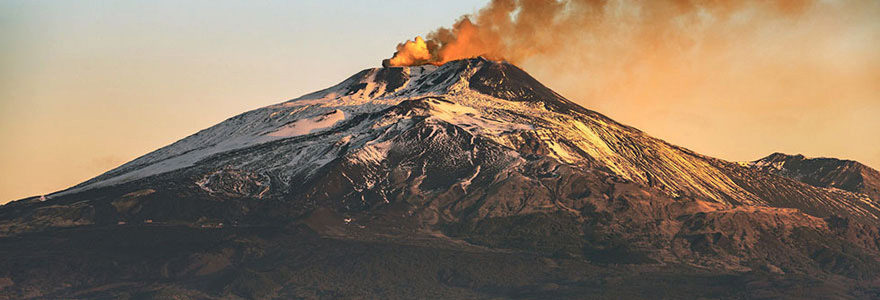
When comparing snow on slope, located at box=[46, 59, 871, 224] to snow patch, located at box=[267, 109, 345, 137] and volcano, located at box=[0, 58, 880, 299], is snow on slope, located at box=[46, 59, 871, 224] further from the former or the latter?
volcano, located at box=[0, 58, 880, 299]

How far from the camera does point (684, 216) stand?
173500mm

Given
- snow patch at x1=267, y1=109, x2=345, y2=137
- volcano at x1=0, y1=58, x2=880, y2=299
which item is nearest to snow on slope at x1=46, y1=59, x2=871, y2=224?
snow patch at x1=267, y1=109, x2=345, y2=137

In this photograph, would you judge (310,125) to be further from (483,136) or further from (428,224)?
(428,224)

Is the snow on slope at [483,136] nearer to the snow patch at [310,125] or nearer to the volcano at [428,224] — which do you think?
the snow patch at [310,125]

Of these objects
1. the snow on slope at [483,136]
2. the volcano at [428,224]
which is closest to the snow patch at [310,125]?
the snow on slope at [483,136]

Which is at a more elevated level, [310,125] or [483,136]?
[310,125]

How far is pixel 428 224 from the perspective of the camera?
167125mm

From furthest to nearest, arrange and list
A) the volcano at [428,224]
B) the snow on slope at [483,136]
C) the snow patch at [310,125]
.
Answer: the snow patch at [310,125] < the snow on slope at [483,136] < the volcano at [428,224]

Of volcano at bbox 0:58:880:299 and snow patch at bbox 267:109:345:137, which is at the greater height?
snow patch at bbox 267:109:345:137

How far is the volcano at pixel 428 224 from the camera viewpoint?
155 meters

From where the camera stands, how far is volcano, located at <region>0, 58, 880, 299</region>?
155 m

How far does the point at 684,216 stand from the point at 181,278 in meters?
71.6

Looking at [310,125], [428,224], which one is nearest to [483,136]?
[428,224]

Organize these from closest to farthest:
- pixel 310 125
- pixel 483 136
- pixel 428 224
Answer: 1. pixel 428 224
2. pixel 483 136
3. pixel 310 125
